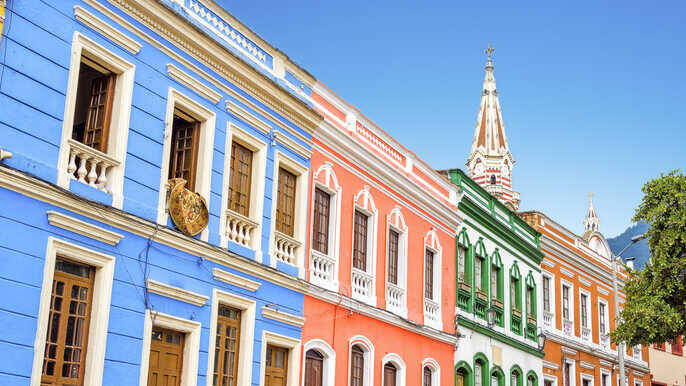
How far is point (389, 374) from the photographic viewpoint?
1900cm

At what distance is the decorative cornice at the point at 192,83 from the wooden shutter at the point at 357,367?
21.1 feet

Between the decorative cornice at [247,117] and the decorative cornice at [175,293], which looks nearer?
the decorative cornice at [175,293]

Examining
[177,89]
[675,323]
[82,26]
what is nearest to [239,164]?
[177,89]

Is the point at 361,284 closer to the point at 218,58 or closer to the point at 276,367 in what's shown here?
the point at 276,367

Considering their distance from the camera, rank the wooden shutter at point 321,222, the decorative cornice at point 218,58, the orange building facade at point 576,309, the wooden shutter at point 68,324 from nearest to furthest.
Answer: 1. the wooden shutter at point 68,324
2. the decorative cornice at point 218,58
3. the wooden shutter at point 321,222
4. the orange building facade at point 576,309

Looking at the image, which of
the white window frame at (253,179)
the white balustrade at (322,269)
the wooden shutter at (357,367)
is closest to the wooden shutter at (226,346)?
the white window frame at (253,179)

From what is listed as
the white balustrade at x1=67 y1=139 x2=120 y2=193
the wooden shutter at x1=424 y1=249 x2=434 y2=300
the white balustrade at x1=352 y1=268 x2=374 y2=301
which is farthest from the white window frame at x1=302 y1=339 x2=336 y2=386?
the white balustrade at x1=67 y1=139 x2=120 y2=193

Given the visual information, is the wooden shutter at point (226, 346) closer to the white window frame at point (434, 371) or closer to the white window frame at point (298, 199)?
the white window frame at point (298, 199)

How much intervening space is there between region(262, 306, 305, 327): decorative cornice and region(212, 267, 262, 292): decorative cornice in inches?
19.0

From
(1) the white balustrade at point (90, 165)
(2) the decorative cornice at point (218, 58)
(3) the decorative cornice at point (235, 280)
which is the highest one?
(2) the decorative cornice at point (218, 58)

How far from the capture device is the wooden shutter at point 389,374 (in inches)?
740

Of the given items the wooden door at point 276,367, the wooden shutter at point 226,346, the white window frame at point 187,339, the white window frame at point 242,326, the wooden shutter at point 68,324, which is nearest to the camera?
the wooden shutter at point 68,324

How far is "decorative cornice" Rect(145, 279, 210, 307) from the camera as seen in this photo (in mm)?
12156

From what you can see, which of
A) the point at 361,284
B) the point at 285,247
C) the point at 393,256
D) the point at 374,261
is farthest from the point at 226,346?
the point at 393,256
